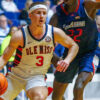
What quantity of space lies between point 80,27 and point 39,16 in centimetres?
92

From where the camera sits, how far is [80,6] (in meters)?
4.91

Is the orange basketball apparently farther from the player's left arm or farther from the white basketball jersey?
the player's left arm

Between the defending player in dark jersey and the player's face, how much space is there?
2.42 feet

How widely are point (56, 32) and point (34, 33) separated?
289 millimetres

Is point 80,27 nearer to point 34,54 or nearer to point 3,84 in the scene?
point 34,54

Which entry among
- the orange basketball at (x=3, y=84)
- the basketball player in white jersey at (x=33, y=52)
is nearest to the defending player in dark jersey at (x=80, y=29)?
the basketball player in white jersey at (x=33, y=52)

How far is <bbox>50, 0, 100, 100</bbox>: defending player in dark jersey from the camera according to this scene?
15.9ft

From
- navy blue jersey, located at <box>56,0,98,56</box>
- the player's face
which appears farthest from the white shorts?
navy blue jersey, located at <box>56,0,98,56</box>

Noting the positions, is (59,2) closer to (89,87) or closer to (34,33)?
(34,33)

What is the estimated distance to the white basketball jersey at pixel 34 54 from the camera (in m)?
4.26

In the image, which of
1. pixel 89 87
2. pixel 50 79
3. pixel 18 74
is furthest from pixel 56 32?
pixel 89 87

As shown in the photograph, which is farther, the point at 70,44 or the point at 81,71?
the point at 81,71

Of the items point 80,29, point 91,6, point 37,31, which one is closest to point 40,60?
point 37,31

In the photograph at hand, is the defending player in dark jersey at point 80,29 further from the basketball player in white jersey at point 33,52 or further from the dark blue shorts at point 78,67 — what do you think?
the basketball player in white jersey at point 33,52
